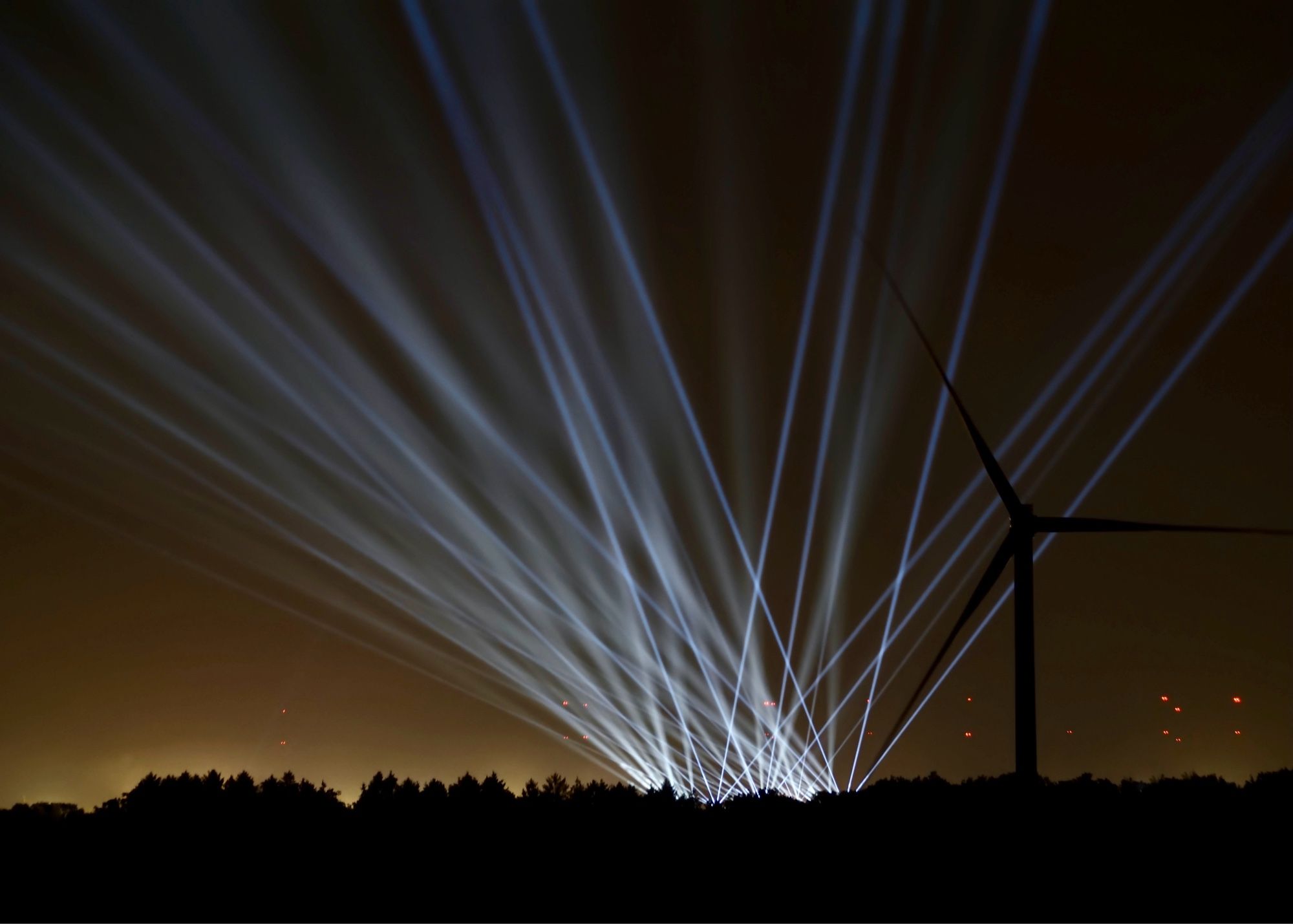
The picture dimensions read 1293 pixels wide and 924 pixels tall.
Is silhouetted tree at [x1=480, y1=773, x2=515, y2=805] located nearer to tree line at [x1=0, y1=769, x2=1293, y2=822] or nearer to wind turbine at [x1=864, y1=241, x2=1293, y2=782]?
tree line at [x1=0, y1=769, x2=1293, y2=822]

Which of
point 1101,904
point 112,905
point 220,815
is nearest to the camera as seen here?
point 1101,904

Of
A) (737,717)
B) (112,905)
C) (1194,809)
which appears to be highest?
(737,717)

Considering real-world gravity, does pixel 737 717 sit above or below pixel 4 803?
above

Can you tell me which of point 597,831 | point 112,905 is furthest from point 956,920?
point 112,905

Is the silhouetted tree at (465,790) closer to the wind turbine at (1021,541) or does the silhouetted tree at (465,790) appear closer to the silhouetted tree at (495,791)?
the silhouetted tree at (495,791)

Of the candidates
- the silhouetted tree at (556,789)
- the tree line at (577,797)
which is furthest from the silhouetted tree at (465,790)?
the silhouetted tree at (556,789)

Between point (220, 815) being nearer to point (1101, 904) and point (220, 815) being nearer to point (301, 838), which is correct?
point (301, 838)

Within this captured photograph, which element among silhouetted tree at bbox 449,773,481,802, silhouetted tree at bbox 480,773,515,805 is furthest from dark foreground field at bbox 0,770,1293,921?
silhouetted tree at bbox 449,773,481,802

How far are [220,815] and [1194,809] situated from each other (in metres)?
13.2

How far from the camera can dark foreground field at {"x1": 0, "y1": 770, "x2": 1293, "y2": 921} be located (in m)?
9.56

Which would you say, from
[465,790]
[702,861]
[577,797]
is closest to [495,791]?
[465,790]

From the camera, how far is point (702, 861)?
430 inches

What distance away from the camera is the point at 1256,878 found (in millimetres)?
9375

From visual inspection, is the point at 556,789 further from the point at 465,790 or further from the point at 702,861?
the point at 702,861
